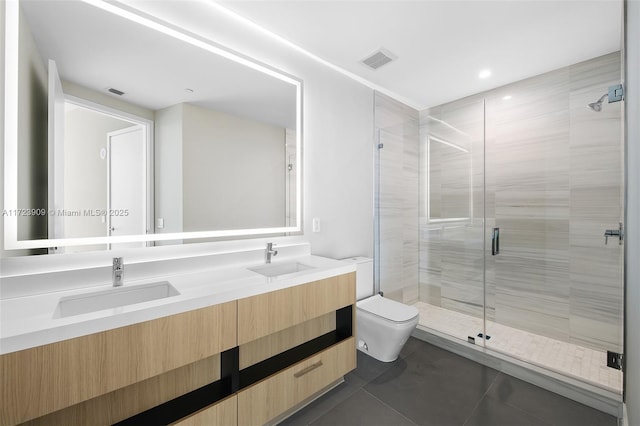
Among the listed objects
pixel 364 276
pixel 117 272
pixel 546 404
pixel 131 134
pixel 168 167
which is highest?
pixel 131 134

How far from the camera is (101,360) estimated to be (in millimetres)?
957

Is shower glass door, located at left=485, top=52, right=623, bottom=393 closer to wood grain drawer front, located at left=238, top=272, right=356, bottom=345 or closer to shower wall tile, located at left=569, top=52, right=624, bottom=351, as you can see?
shower wall tile, located at left=569, top=52, right=624, bottom=351

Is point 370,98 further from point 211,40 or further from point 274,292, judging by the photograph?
point 274,292

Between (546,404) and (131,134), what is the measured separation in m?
2.87

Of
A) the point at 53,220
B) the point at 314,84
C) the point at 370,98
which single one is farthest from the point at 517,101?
the point at 53,220

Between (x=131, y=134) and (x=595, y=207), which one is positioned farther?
(x=595, y=207)

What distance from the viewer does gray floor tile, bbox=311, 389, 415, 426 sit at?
159cm

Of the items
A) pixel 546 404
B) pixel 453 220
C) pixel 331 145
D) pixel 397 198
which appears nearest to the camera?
pixel 546 404

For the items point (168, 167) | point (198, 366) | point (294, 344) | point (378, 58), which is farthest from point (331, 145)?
point (198, 366)

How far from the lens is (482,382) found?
1.97m

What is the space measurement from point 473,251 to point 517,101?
144cm

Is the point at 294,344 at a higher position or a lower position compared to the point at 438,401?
higher

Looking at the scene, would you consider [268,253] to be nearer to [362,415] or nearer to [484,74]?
[362,415]

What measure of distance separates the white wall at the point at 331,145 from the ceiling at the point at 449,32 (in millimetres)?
126
